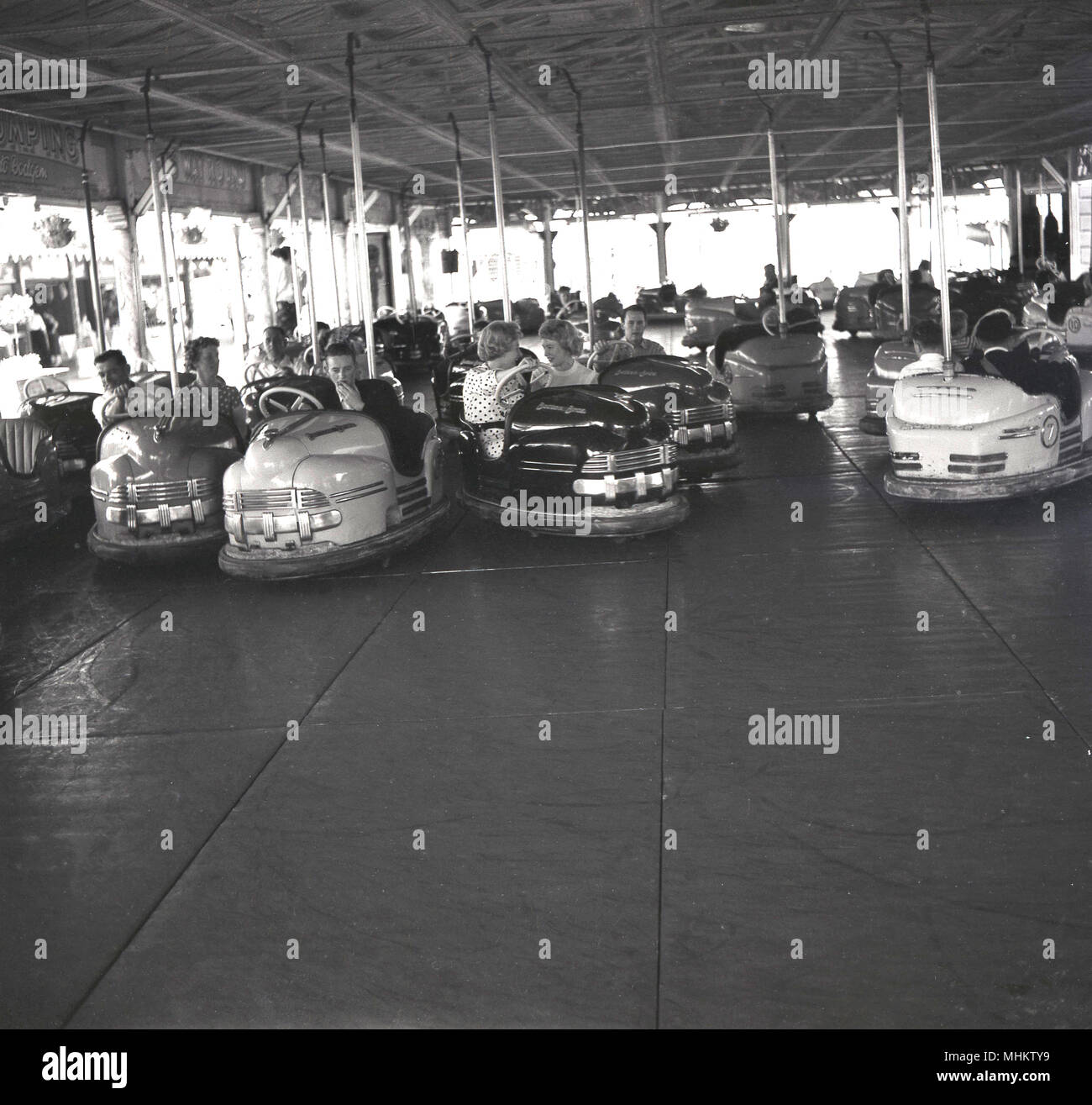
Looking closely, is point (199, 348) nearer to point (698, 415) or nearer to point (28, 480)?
point (28, 480)

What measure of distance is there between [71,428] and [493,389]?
3.20m

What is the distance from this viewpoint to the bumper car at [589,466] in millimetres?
6234

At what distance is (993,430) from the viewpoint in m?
6.32

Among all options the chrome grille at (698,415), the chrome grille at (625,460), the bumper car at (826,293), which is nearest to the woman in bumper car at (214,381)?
the chrome grille at (625,460)

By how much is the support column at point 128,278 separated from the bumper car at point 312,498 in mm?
6215

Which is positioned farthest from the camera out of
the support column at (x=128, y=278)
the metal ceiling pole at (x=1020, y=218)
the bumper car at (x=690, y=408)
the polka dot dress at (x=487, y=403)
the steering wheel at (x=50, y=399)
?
the metal ceiling pole at (x=1020, y=218)

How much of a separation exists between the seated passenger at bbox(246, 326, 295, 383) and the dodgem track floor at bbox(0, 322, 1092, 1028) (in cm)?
333

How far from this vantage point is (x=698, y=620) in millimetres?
4961

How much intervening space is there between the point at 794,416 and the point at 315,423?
18.6 feet

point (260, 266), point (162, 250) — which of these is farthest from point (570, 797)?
point (260, 266)

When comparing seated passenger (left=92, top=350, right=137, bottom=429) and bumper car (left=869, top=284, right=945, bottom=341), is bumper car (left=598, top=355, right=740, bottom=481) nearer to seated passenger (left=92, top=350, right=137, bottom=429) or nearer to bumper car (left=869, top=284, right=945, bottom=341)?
seated passenger (left=92, top=350, right=137, bottom=429)

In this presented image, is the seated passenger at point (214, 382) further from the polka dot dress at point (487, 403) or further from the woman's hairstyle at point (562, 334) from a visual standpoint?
the woman's hairstyle at point (562, 334)

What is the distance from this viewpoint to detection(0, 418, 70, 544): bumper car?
7301 mm

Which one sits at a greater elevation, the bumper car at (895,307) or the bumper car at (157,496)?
the bumper car at (895,307)
